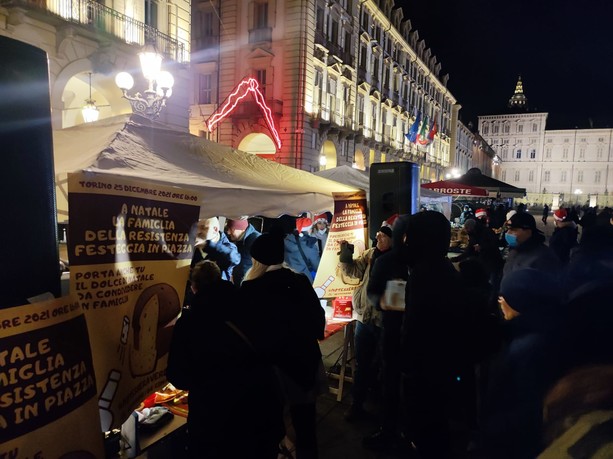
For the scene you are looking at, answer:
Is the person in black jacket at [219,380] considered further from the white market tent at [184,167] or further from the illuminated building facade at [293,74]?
the illuminated building facade at [293,74]

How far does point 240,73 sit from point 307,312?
23.1 metres

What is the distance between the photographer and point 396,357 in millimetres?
3922

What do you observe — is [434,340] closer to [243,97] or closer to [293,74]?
[243,97]

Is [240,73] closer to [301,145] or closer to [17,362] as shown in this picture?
[301,145]

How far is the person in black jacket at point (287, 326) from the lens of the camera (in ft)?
8.01

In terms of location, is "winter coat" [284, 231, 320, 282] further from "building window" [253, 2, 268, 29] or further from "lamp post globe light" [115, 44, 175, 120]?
"building window" [253, 2, 268, 29]

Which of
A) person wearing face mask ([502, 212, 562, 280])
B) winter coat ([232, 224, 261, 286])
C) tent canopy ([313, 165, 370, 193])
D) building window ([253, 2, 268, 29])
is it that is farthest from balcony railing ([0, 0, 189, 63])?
person wearing face mask ([502, 212, 562, 280])

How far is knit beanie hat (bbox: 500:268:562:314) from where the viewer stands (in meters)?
1.99

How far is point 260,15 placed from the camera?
22812mm

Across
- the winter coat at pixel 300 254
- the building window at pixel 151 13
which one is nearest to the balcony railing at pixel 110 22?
the building window at pixel 151 13

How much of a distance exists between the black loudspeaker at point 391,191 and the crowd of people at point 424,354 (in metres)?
2.11

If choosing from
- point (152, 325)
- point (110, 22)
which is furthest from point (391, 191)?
point (110, 22)

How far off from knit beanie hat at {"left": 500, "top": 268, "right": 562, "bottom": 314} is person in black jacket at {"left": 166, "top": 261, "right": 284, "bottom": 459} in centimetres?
151

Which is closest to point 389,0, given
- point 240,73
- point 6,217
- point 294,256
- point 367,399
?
point 240,73
